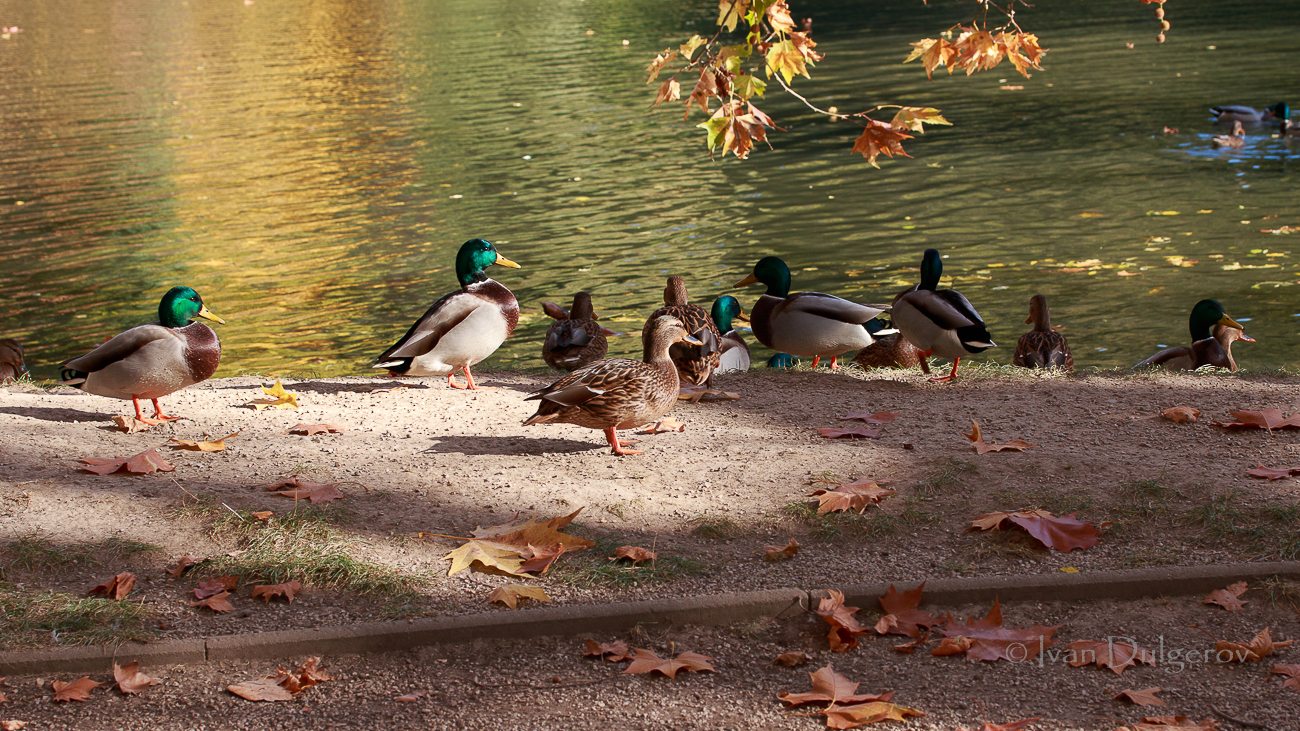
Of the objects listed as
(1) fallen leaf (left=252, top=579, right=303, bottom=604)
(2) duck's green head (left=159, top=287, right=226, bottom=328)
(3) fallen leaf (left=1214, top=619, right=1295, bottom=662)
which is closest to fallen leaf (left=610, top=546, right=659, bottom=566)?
(1) fallen leaf (left=252, top=579, right=303, bottom=604)

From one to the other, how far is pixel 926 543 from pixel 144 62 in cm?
4013

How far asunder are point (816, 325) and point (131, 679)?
5.53m

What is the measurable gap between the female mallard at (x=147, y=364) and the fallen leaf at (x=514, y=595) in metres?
3.23

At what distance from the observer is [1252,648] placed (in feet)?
13.1

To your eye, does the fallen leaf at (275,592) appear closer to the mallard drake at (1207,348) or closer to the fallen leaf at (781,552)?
the fallen leaf at (781,552)

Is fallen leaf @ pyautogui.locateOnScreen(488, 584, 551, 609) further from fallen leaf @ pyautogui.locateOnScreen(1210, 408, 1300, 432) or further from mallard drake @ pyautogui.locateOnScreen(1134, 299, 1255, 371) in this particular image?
mallard drake @ pyautogui.locateOnScreen(1134, 299, 1255, 371)

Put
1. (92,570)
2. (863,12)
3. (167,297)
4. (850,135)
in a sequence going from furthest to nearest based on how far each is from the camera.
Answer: (863,12), (850,135), (167,297), (92,570)

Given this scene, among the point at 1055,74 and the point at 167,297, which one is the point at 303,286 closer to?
the point at 167,297

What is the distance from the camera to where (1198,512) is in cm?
496

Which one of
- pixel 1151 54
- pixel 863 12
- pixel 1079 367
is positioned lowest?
pixel 1079 367

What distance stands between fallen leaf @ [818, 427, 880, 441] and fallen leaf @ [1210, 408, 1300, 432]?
6.27 feet

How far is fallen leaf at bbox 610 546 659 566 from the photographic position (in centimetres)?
479

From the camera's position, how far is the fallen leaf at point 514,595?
4480 mm

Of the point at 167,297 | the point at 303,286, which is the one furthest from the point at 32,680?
the point at 303,286
